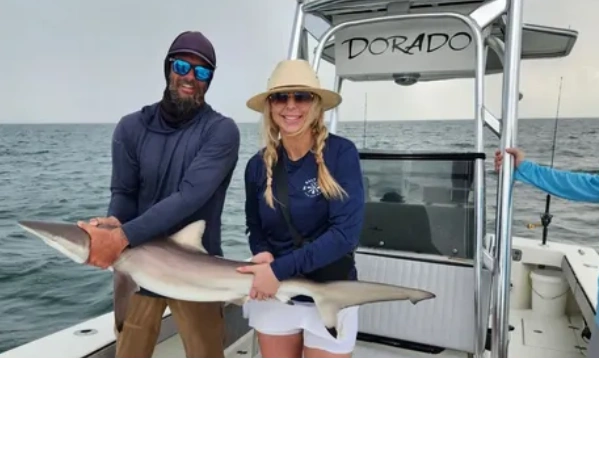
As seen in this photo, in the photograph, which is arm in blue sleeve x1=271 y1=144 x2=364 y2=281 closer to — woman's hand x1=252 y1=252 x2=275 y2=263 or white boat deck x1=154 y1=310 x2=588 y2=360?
woman's hand x1=252 y1=252 x2=275 y2=263

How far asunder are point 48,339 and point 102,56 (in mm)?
662

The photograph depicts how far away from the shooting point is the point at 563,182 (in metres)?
1.12

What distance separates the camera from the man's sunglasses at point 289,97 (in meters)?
1.00

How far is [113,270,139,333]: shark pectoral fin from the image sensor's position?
1006mm

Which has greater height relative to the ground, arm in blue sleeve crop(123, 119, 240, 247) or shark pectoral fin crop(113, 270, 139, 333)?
arm in blue sleeve crop(123, 119, 240, 247)

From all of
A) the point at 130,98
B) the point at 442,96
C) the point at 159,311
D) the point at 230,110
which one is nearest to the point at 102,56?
the point at 130,98

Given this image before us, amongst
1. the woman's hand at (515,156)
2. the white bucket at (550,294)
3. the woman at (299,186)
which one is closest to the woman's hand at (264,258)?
the woman at (299,186)

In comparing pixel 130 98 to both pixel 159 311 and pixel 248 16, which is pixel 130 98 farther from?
pixel 159 311

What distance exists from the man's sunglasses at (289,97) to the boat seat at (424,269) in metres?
0.55

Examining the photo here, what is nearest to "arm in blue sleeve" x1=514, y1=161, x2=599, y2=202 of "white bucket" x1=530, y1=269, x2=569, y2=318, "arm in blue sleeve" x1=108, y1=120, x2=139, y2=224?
"arm in blue sleeve" x1=108, y1=120, x2=139, y2=224

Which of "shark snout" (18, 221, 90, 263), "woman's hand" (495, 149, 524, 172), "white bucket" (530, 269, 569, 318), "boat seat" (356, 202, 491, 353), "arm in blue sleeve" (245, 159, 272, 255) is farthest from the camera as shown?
"white bucket" (530, 269, 569, 318)

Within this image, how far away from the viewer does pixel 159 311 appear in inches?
43.7

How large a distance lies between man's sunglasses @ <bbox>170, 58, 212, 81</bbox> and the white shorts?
484 millimetres

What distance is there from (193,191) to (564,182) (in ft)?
2.72
